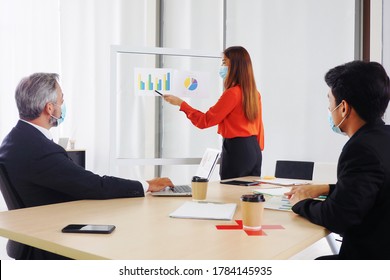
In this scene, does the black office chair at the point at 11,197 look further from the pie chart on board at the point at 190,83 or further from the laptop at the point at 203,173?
the pie chart on board at the point at 190,83

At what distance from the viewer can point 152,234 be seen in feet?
3.46

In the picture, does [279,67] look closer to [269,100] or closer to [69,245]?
[269,100]

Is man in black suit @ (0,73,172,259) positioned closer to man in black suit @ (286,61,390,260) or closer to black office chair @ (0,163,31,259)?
black office chair @ (0,163,31,259)

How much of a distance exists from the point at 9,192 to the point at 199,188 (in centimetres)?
69

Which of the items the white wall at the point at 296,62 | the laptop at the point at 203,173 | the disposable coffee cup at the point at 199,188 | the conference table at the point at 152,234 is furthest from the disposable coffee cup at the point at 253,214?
the white wall at the point at 296,62

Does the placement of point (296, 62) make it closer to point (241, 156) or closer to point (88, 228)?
point (241, 156)

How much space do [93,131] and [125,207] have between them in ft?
11.1

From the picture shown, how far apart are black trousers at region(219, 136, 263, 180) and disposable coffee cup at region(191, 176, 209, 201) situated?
117cm

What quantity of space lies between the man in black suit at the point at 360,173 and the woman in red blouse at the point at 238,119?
1342mm

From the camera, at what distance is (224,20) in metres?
4.09

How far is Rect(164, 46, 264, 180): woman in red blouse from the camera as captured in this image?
8.68 feet

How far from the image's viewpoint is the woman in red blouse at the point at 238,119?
2.65 metres

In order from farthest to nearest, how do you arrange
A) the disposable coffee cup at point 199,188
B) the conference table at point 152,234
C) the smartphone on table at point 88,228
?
the disposable coffee cup at point 199,188
the smartphone on table at point 88,228
the conference table at point 152,234

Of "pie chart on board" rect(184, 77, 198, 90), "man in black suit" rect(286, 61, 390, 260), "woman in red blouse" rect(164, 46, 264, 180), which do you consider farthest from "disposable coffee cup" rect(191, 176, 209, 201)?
"pie chart on board" rect(184, 77, 198, 90)
